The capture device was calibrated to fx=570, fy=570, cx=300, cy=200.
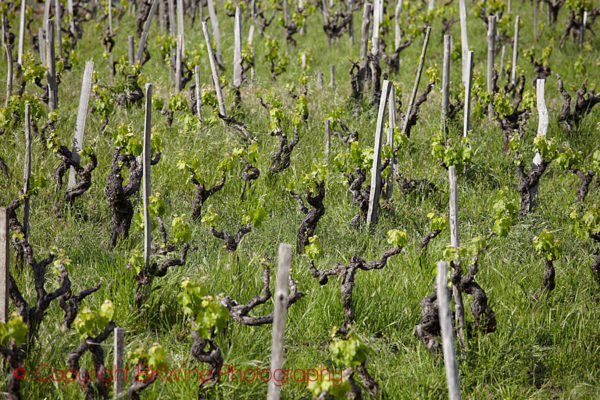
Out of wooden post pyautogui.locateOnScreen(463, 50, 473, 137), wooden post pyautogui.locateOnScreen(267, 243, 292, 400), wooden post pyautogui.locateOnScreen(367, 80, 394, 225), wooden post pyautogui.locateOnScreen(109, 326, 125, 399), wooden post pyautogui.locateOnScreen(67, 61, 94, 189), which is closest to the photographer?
wooden post pyautogui.locateOnScreen(267, 243, 292, 400)

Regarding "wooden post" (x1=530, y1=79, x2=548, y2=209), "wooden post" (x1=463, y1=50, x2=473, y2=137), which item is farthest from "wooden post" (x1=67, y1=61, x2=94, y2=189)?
"wooden post" (x1=530, y1=79, x2=548, y2=209)

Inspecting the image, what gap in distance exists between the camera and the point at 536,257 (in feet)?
12.9

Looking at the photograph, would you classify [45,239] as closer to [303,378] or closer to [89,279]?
[89,279]

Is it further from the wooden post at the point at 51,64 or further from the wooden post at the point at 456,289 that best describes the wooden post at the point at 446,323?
the wooden post at the point at 51,64

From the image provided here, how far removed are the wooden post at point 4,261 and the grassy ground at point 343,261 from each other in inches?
10.8

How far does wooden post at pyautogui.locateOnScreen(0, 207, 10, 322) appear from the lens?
236cm

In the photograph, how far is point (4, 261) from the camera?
2398 mm

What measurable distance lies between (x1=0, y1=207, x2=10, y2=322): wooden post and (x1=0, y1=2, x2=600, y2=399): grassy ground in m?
0.27

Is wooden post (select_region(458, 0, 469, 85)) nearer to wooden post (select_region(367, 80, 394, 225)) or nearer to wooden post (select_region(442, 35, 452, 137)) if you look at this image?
wooden post (select_region(442, 35, 452, 137))

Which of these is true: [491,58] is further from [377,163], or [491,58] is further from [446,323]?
[446,323]

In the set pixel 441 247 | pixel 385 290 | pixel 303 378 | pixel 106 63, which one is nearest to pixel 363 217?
pixel 441 247

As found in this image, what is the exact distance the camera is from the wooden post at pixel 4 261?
7.75 ft

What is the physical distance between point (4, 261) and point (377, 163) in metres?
2.53

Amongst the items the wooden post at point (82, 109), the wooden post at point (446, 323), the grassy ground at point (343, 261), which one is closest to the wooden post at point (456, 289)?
the grassy ground at point (343, 261)
